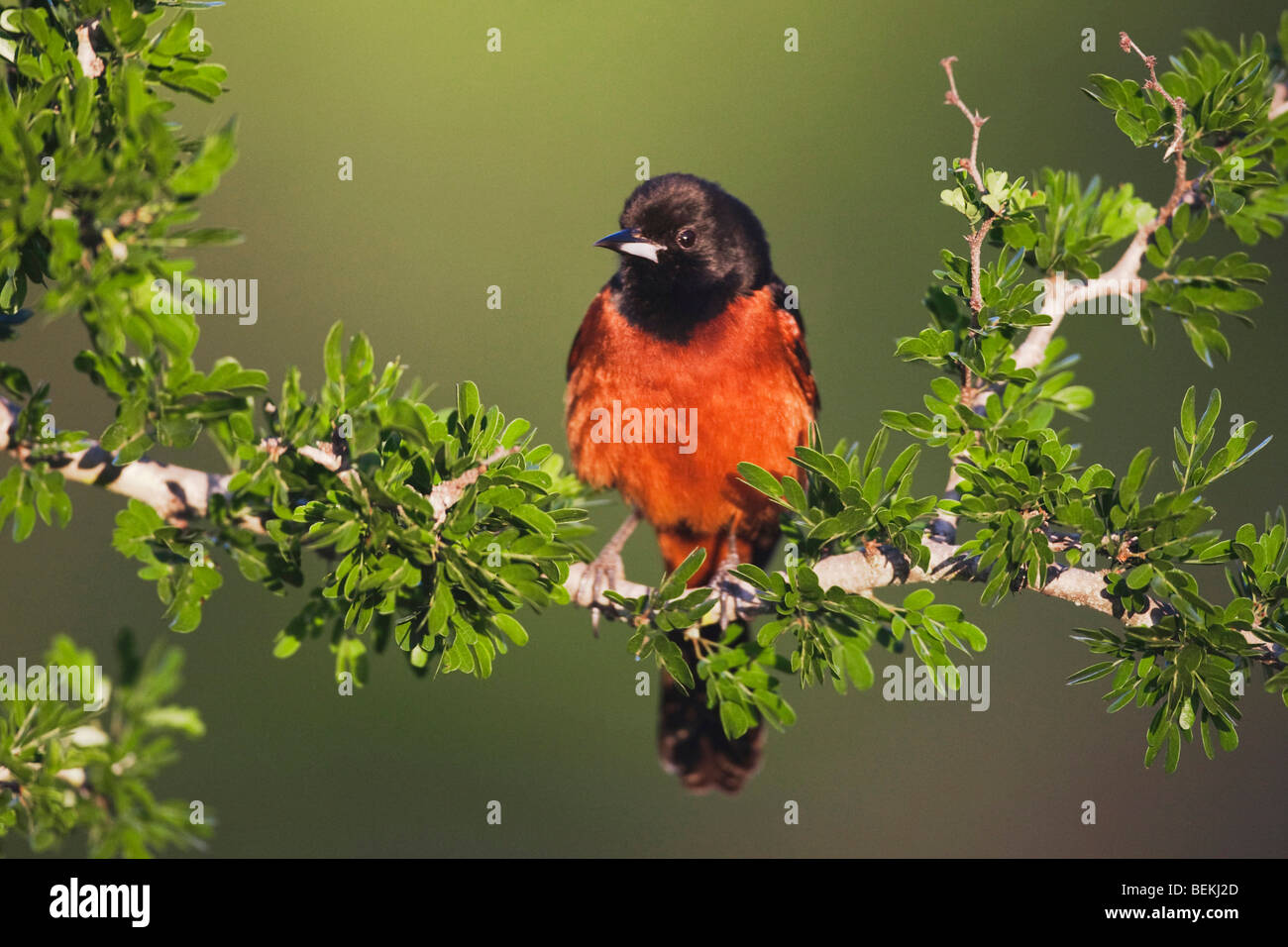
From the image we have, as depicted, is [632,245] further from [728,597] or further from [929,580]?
[929,580]

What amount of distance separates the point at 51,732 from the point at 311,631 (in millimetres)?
636

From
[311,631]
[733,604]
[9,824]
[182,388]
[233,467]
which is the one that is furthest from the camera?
[733,604]

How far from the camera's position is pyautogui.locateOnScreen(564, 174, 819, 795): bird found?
4.21 metres

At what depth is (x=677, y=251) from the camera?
438 centimetres

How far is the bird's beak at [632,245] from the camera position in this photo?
4.29 meters

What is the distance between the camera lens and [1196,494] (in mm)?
2604

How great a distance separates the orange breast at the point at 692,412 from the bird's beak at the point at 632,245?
0.90 ft

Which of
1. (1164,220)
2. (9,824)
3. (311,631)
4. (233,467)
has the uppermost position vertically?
(1164,220)

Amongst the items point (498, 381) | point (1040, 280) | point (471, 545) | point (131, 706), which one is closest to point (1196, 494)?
point (1040, 280)

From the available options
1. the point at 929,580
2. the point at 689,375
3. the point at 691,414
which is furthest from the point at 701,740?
the point at 929,580

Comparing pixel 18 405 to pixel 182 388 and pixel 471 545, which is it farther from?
pixel 471 545

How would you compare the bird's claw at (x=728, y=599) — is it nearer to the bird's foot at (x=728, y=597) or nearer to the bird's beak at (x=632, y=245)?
the bird's foot at (x=728, y=597)

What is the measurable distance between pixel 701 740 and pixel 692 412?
156 centimetres

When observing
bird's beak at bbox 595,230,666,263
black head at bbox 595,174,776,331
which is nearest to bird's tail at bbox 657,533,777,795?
black head at bbox 595,174,776,331
